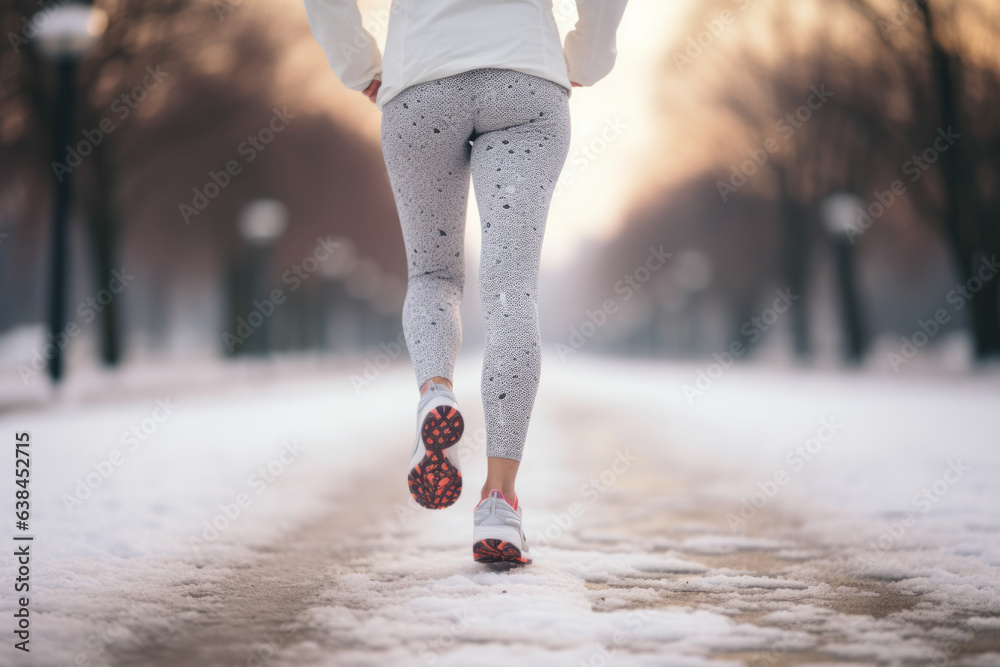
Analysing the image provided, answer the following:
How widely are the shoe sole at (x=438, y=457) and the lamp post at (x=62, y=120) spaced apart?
27.4 feet

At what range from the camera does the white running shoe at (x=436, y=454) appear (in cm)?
214

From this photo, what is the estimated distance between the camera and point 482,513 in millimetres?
2211

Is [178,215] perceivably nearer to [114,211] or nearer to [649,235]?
[114,211]

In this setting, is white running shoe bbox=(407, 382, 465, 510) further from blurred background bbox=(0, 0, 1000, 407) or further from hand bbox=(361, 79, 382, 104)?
blurred background bbox=(0, 0, 1000, 407)

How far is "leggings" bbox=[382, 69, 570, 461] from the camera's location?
2.29m

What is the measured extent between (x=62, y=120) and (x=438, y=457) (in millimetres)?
9166

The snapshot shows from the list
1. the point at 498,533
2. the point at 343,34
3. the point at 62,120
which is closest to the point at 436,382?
the point at 498,533

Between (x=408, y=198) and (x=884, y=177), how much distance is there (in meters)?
17.7

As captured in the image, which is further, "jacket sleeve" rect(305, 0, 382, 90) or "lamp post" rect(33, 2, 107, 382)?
"lamp post" rect(33, 2, 107, 382)

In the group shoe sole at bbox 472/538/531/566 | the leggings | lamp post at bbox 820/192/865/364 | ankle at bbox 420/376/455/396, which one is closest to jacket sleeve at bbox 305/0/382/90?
the leggings

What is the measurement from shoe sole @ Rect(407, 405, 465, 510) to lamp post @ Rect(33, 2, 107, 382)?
8.35 m

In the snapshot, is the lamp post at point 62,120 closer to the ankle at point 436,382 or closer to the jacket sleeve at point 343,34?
the jacket sleeve at point 343,34

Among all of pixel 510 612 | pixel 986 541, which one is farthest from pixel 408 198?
pixel 986 541

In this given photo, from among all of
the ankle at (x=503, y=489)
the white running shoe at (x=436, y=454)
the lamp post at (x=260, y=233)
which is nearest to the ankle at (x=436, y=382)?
the white running shoe at (x=436, y=454)
